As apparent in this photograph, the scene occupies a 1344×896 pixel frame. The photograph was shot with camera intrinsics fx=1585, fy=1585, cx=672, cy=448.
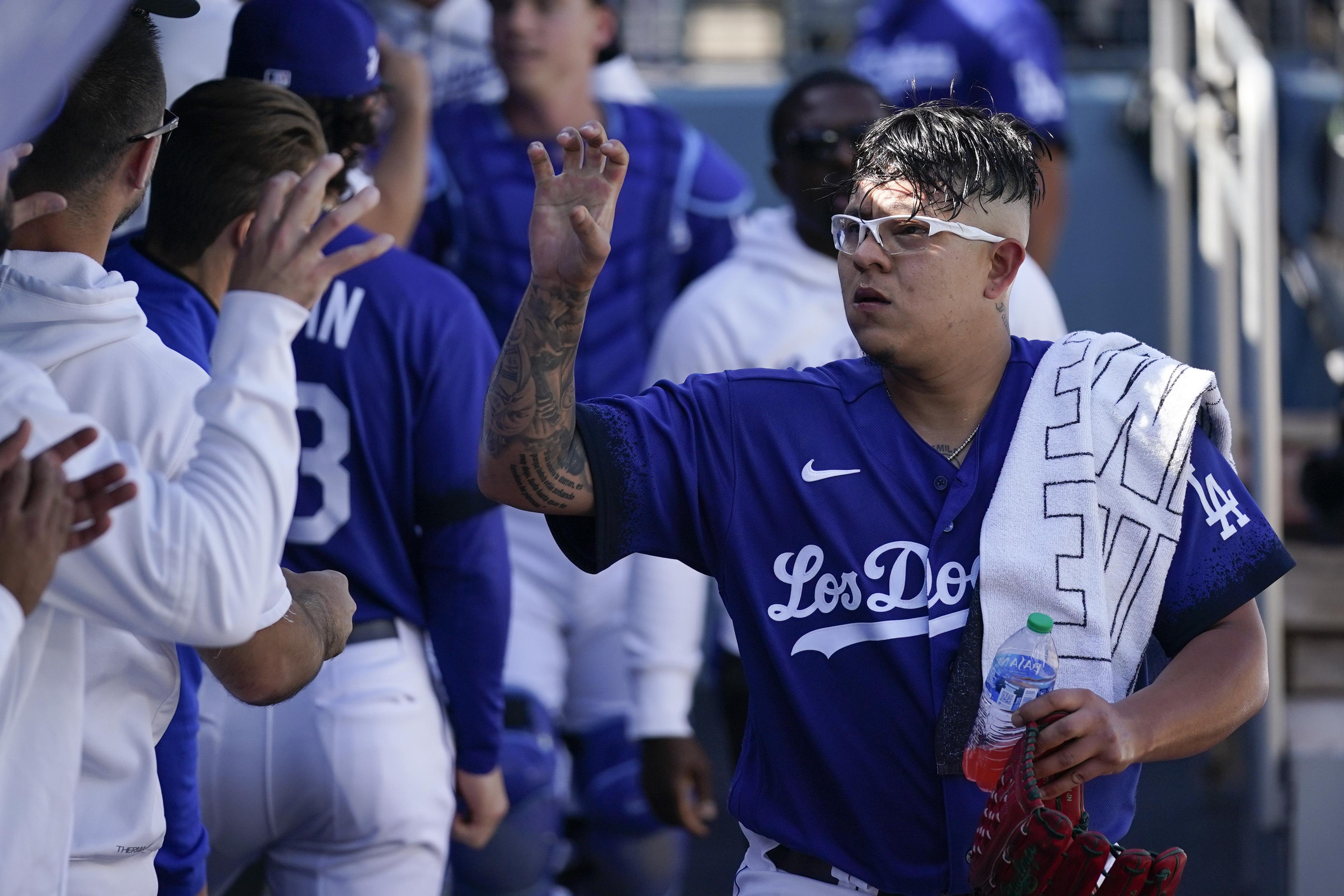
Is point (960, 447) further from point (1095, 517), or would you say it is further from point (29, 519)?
point (29, 519)

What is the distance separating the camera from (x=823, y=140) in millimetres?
3941

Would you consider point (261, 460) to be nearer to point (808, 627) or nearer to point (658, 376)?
point (808, 627)

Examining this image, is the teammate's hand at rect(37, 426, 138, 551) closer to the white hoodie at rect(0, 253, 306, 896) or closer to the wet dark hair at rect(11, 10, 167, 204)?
the white hoodie at rect(0, 253, 306, 896)

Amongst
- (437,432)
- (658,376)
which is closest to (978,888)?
(437,432)

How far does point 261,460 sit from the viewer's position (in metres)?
1.74

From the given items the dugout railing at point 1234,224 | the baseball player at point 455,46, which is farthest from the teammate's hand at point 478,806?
the baseball player at point 455,46

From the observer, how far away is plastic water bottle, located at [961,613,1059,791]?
7.21ft

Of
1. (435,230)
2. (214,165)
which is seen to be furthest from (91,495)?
(435,230)

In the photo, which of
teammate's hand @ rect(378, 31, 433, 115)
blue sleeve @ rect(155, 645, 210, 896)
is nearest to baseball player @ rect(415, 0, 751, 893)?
teammate's hand @ rect(378, 31, 433, 115)

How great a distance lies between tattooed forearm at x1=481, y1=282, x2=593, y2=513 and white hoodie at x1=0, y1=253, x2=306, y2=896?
0.43 meters

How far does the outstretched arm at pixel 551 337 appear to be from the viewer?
222cm

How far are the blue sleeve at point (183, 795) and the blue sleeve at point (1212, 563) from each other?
1.46 metres

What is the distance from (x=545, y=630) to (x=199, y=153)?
200 centimetres

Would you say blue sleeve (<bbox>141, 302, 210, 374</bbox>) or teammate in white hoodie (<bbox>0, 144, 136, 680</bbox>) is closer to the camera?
teammate in white hoodie (<bbox>0, 144, 136, 680</bbox>)
